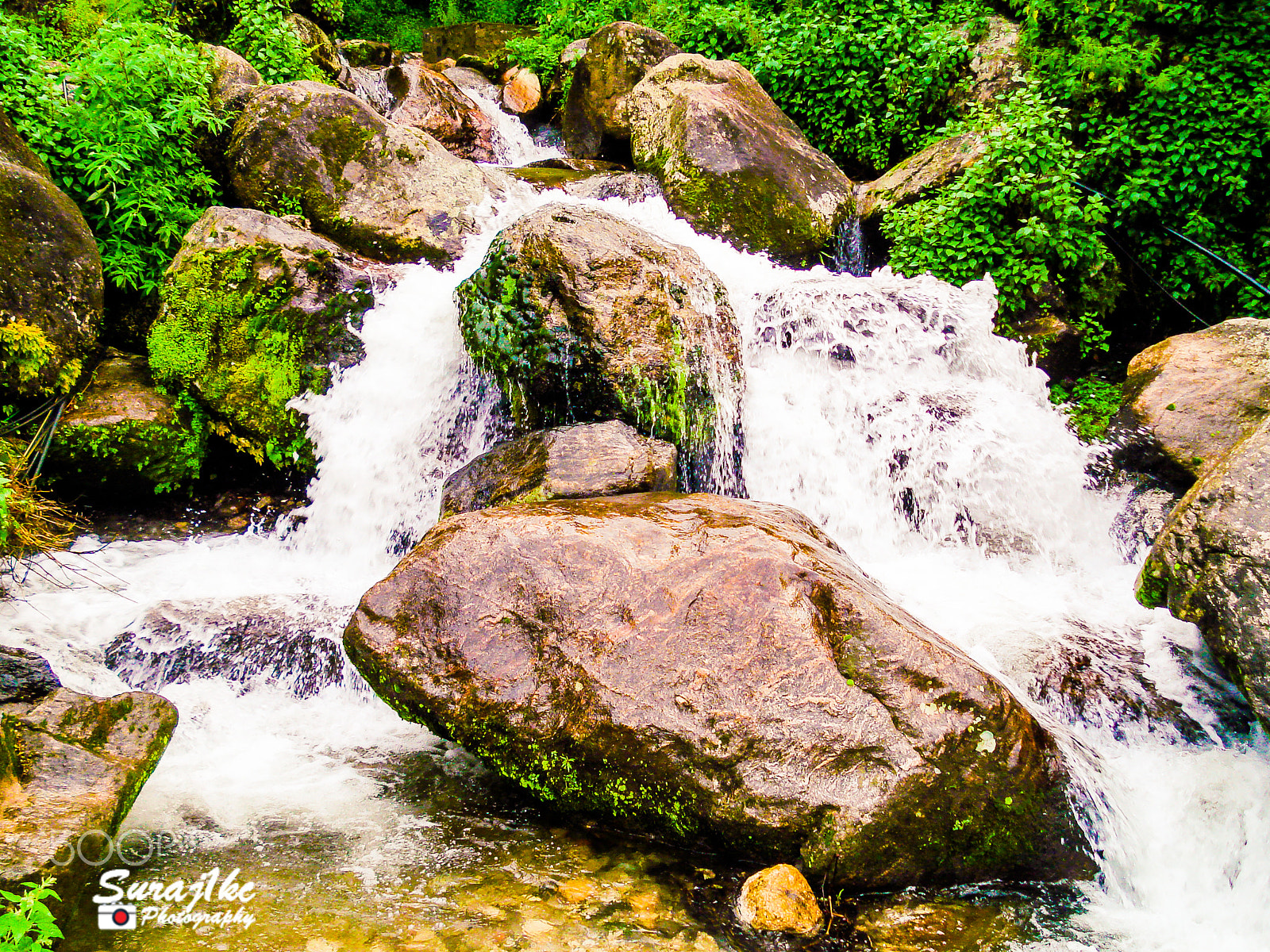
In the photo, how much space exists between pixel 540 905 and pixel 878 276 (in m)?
7.04

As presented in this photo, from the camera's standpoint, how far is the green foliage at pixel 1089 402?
21.4 feet

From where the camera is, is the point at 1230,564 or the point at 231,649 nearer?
the point at 1230,564

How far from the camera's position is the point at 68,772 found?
2859mm

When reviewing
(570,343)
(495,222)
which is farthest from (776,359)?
(495,222)

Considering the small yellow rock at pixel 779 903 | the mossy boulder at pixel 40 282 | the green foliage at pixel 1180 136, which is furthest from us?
the green foliage at pixel 1180 136

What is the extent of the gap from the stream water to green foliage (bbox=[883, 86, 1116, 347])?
46cm

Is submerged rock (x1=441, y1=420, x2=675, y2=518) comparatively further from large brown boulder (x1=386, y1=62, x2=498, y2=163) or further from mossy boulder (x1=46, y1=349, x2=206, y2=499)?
large brown boulder (x1=386, y1=62, x2=498, y2=163)

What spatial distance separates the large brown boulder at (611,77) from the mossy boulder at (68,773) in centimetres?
907

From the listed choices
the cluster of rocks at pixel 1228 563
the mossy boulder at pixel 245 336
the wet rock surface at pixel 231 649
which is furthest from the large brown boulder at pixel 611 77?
the cluster of rocks at pixel 1228 563

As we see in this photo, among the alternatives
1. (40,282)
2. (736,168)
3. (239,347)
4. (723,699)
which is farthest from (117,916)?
(736,168)

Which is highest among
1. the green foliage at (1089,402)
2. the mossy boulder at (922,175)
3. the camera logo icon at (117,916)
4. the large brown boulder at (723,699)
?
the mossy boulder at (922,175)

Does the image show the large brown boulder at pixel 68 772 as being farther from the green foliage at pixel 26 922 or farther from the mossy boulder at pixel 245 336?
the mossy boulder at pixel 245 336

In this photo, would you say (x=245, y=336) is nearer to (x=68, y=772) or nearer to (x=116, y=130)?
(x=116, y=130)

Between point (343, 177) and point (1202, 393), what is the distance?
25.7ft
